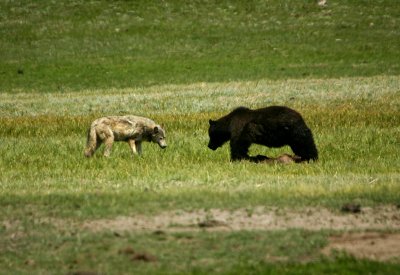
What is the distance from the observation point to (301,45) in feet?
177

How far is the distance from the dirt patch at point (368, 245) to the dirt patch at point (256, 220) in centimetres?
36

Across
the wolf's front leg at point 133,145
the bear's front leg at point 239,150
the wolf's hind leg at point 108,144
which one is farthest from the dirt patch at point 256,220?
the wolf's front leg at point 133,145

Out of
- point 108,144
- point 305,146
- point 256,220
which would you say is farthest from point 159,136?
point 256,220

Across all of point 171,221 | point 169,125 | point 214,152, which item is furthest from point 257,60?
point 171,221

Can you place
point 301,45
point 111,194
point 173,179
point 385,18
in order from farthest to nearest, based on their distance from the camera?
point 385,18 < point 301,45 < point 173,179 < point 111,194

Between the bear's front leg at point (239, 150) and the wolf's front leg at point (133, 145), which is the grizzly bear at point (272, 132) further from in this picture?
the wolf's front leg at point (133, 145)

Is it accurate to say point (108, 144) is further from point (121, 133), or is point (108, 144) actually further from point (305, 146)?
point (305, 146)

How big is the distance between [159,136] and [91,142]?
75.1 inches

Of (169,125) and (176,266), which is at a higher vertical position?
(176,266)

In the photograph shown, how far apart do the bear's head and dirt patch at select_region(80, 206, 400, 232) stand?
7.27 meters

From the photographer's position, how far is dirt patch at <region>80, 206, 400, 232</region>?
12211mm

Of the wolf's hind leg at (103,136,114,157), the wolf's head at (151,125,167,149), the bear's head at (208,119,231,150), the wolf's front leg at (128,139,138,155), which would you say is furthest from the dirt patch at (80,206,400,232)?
the wolf's head at (151,125,167,149)

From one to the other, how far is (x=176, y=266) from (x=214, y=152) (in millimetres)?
10431

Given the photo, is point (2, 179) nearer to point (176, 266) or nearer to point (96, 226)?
point (96, 226)
